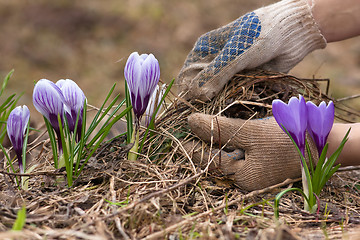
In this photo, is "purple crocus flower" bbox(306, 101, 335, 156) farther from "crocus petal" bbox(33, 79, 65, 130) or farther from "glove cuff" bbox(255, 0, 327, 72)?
"crocus petal" bbox(33, 79, 65, 130)

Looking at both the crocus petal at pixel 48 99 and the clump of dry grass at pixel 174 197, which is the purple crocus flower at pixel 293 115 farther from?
the crocus petal at pixel 48 99

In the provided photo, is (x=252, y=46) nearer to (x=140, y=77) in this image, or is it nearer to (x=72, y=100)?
(x=140, y=77)

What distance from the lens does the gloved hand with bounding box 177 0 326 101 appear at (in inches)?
71.3

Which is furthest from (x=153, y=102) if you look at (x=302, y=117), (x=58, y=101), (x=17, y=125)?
(x=302, y=117)

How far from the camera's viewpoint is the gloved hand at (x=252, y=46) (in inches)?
71.3

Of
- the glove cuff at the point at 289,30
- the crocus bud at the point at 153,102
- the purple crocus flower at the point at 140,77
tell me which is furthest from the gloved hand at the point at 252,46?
the purple crocus flower at the point at 140,77

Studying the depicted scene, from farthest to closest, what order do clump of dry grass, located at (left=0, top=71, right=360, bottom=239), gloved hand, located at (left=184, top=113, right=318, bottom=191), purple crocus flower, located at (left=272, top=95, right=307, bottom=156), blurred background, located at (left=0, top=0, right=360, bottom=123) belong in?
blurred background, located at (left=0, top=0, right=360, bottom=123)
gloved hand, located at (left=184, top=113, right=318, bottom=191)
purple crocus flower, located at (left=272, top=95, right=307, bottom=156)
clump of dry grass, located at (left=0, top=71, right=360, bottom=239)

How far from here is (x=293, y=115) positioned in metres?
1.32

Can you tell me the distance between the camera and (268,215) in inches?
53.9

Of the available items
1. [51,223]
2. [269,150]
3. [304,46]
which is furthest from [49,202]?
[304,46]

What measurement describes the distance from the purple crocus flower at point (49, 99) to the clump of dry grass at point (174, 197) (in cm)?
22

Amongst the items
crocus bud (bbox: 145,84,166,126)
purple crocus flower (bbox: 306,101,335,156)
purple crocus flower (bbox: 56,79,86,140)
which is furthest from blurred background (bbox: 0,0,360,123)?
purple crocus flower (bbox: 306,101,335,156)

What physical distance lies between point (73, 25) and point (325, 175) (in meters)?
5.80

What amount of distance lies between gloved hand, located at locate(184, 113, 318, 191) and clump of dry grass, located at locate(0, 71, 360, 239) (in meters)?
0.05
